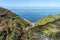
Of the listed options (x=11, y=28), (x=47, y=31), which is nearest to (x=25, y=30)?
(x=11, y=28)

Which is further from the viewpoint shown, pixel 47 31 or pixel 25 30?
pixel 25 30

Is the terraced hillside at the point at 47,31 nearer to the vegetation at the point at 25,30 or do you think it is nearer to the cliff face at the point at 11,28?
the vegetation at the point at 25,30

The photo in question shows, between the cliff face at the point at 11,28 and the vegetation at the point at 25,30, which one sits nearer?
the vegetation at the point at 25,30

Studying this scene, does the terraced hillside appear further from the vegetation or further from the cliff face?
the cliff face

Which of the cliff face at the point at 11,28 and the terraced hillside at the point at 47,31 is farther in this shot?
the cliff face at the point at 11,28

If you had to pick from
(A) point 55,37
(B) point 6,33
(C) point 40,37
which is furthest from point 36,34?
(B) point 6,33

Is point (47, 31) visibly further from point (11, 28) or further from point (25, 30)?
point (11, 28)

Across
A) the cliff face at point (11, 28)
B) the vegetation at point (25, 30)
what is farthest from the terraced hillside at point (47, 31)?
the cliff face at point (11, 28)

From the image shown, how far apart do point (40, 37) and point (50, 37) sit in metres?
0.19

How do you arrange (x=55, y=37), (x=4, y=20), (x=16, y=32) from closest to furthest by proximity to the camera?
(x=55, y=37) → (x=16, y=32) → (x=4, y=20)

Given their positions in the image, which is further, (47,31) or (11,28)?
(11,28)

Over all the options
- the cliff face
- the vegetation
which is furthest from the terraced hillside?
the cliff face

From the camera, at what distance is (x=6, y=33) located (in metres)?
4.32

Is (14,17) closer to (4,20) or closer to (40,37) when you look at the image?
(4,20)
